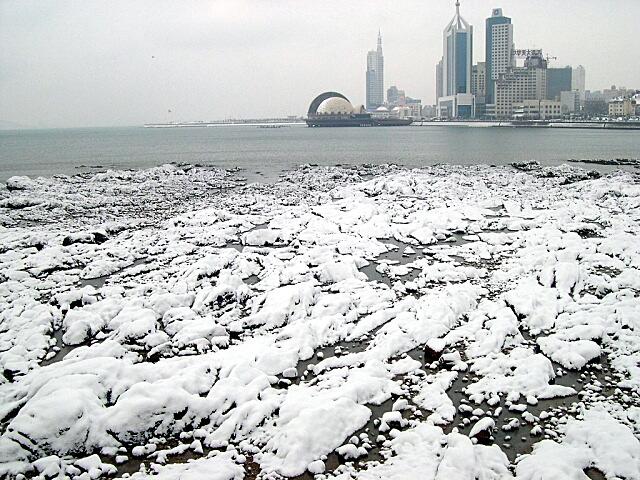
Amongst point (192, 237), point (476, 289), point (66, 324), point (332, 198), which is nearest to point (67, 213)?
point (192, 237)

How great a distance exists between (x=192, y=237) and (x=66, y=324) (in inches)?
290

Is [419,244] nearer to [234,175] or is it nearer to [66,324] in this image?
[66,324]

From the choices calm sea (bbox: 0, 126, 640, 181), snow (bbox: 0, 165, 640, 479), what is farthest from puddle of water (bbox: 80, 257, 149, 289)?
calm sea (bbox: 0, 126, 640, 181)

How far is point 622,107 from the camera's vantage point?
630 feet

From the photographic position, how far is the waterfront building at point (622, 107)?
619 feet

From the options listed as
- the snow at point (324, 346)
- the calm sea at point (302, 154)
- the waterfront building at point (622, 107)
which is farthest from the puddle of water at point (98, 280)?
the waterfront building at point (622, 107)

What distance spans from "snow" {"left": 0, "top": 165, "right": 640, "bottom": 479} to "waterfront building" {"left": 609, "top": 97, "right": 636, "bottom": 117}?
20509 centimetres

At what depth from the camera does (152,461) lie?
6562 millimetres

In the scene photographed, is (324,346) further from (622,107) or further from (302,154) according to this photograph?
(622,107)

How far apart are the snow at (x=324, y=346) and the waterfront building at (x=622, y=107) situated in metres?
205

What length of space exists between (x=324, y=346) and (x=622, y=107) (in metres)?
222

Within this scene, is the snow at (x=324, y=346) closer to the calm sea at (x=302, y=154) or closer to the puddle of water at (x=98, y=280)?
the puddle of water at (x=98, y=280)

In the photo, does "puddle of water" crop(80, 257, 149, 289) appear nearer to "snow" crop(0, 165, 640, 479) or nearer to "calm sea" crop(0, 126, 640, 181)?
"snow" crop(0, 165, 640, 479)

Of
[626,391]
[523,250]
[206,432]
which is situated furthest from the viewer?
[523,250]
